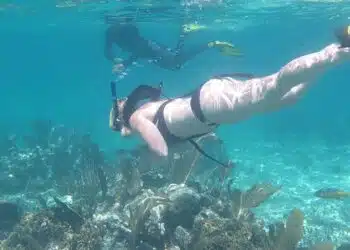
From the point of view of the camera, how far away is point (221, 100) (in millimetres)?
5922

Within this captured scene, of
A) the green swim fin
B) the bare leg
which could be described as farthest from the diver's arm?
the green swim fin

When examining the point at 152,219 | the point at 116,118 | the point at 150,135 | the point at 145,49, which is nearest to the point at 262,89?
the point at 150,135

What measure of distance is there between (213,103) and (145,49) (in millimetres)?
17743

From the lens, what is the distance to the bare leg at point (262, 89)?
486 centimetres

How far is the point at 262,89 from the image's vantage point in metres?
5.57

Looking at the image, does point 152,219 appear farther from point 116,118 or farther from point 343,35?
point 343,35

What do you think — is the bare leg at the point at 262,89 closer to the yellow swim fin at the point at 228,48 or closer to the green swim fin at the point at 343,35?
the green swim fin at the point at 343,35

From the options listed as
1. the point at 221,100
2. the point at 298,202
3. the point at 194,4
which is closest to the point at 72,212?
the point at 221,100

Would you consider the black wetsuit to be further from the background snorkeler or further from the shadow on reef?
the shadow on reef

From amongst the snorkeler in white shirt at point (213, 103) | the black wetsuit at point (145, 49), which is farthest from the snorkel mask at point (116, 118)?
the black wetsuit at point (145, 49)

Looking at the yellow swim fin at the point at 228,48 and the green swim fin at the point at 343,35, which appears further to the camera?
the yellow swim fin at the point at 228,48

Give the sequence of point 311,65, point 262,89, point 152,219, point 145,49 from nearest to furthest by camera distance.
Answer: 1. point 311,65
2. point 262,89
3. point 152,219
4. point 145,49

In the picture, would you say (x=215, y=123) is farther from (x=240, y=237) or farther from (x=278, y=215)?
(x=278, y=215)

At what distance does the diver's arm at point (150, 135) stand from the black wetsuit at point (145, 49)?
12505 mm
